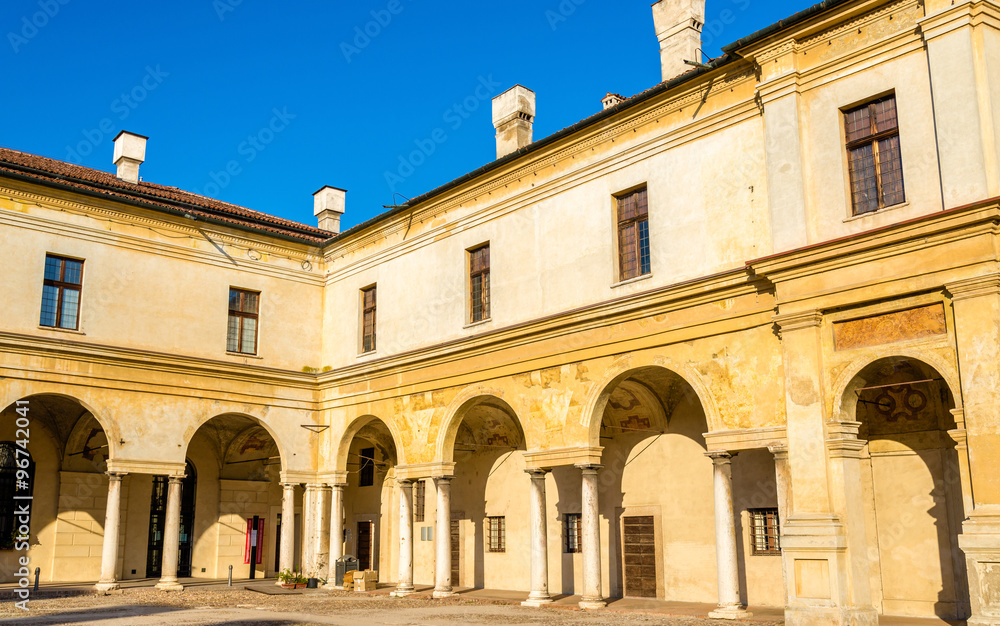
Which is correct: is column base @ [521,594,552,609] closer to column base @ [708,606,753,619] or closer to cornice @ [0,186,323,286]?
column base @ [708,606,753,619]

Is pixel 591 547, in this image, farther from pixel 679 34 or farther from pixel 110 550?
pixel 110 550

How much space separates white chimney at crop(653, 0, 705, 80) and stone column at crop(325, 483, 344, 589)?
42.0 feet

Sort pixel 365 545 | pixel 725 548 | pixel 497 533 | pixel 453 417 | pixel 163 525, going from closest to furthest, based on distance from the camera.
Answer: pixel 725 548
pixel 453 417
pixel 497 533
pixel 365 545
pixel 163 525

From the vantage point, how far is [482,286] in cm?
2002

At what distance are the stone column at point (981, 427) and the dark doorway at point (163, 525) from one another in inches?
807

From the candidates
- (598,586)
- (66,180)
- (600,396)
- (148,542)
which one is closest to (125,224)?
(66,180)

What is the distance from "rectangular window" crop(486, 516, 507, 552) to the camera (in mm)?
21688

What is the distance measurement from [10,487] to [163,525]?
165 inches

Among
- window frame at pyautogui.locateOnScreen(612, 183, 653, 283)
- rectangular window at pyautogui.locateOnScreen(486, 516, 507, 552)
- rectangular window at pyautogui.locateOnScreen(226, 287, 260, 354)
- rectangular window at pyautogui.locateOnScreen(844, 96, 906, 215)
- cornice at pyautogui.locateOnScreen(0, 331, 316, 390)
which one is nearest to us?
rectangular window at pyautogui.locateOnScreen(844, 96, 906, 215)

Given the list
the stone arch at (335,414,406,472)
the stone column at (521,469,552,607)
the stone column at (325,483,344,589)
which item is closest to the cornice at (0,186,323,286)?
the stone arch at (335,414,406,472)

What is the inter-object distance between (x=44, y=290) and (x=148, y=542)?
836cm

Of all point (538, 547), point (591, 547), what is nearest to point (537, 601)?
point (538, 547)

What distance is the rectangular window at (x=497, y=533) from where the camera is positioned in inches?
854

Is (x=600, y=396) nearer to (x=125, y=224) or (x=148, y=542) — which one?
(x=125, y=224)
